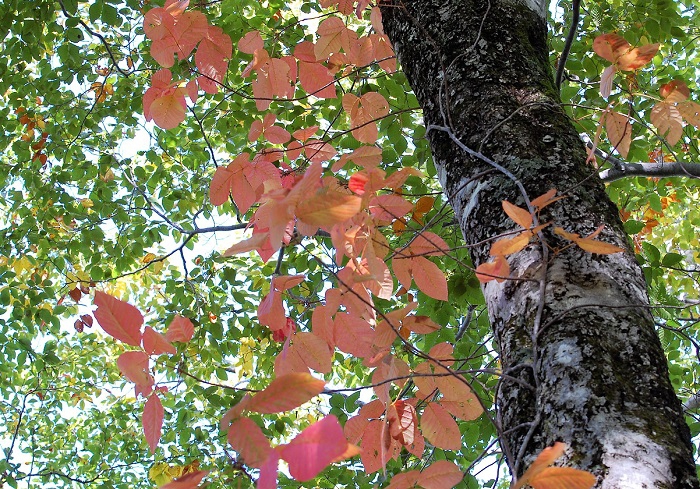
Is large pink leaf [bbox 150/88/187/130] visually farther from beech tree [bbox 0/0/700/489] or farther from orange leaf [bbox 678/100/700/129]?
orange leaf [bbox 678/100/700/129]

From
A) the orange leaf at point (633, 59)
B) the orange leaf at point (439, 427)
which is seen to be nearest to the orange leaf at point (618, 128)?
the orange leaf at point (633, 59)

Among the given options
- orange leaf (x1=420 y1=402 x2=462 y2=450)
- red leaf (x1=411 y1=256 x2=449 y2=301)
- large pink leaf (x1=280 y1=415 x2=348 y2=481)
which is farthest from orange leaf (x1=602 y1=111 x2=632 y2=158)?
large pink leaf (x1=280 y1=415 x2=348 y2=481)

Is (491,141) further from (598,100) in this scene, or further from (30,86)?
(30,86)

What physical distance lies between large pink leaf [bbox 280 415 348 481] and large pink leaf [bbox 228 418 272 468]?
1.3 inches

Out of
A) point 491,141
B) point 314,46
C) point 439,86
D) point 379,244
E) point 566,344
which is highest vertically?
point 314,46

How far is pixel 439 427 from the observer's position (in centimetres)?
112

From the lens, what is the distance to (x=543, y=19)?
149 cm

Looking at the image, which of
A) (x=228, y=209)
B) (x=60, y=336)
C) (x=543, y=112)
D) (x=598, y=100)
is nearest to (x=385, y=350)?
(x=543, y=112)

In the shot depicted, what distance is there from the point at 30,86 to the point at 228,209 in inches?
53.1

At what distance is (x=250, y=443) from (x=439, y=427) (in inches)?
24.1

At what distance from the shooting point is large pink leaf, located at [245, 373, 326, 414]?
0.58 metres

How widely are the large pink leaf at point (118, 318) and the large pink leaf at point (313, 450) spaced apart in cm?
31

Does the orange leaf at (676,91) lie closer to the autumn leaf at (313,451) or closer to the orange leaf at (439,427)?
the orange leaf at (439,427)

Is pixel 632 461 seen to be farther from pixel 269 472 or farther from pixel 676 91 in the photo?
pixel 676 91
